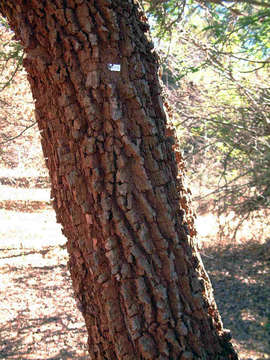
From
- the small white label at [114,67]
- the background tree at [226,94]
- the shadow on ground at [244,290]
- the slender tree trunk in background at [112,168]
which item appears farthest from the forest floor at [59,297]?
the small white label at [114,67]

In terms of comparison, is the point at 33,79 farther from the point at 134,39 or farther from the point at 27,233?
the point at 27,233

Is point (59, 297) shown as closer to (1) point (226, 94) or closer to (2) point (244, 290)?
(2) point (244, 290)

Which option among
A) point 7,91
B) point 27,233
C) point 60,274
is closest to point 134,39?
point 60,274

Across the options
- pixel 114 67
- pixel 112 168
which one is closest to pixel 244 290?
pixel 112 168

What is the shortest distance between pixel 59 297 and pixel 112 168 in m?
5.36

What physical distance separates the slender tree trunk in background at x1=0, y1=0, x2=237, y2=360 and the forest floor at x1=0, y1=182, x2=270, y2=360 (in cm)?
325

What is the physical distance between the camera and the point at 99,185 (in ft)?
5.03

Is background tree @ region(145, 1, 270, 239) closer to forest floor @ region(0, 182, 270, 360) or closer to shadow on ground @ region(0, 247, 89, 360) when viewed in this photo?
forest floor @ region(0, 182, 270, 360)

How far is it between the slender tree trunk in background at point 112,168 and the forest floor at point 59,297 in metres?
3.25

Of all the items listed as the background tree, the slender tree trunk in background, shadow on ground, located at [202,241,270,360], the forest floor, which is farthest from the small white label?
shadow on ground, located at [202,241,270,360]

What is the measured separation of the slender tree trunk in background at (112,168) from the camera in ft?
4.97

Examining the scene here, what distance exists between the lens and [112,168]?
60.4 inches

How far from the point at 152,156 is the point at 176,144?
23 centimetres

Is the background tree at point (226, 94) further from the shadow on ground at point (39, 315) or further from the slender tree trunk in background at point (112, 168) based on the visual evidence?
the slender tree trunk in background at point (112, 168)
